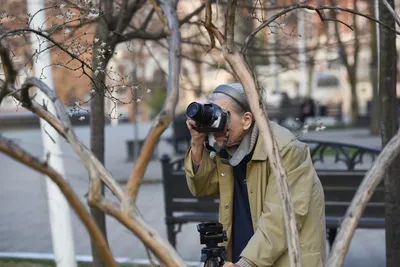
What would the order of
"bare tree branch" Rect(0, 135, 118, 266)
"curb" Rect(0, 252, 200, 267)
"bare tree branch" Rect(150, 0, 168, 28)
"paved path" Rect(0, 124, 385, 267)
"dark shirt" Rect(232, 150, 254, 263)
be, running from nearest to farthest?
1. "bare tree branch" Rect(0, 135, 118, 266)
2. "bare tree branch" Rect(150, 0, 168, 28)
3. "dark shirt" Rect(232, 150, 254, 263)
4. "curb" Rect(0, 252, 200, 267)
5. "paved path" Rect(0, 124, 385, 267)

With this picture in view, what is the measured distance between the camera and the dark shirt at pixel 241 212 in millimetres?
3398

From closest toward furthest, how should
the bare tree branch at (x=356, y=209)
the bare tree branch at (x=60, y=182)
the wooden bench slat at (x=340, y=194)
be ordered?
the bare tree branch at (x=60, y=182), the bare tree branch at (x=356, y=209), the wooden bench slat at (x=340, y=194)

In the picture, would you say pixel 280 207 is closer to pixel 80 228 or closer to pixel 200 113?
pixel 200 113

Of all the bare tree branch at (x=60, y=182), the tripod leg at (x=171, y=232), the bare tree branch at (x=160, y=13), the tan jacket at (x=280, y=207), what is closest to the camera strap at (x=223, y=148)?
the tan jacket at (x=280, y=207)

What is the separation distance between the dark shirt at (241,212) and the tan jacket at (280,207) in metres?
0.03

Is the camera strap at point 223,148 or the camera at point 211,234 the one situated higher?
the camera strap at point 223,148

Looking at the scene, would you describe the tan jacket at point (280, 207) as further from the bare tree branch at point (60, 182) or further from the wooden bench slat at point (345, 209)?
the wooden bench slat at point (345, 209)

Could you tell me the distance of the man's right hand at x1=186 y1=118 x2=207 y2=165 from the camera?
3227 millimetres

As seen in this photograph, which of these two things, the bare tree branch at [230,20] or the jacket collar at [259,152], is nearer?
the bare tree branch at [230,20]

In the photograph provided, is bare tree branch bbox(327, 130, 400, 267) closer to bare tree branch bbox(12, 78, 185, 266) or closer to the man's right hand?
bare tree branch bbox(12, 78, 185, 266)

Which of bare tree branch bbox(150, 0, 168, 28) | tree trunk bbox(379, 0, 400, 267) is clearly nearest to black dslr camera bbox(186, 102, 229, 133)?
bare tree branch bbox(150, 0, 168, 28)

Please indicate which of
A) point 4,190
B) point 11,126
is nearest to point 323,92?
point 11,126

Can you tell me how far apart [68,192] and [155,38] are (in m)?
4.58

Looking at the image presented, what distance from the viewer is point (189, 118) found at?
3.16m
